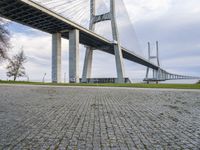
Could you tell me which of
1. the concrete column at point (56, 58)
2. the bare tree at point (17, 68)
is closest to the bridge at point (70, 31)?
the concrete column at point (56, 58)

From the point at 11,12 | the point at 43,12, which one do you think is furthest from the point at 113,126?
the point at 11,12

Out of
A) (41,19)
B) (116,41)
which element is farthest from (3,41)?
(116,41)

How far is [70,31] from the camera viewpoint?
3375 centimetres

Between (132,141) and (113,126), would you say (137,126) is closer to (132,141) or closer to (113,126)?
(113,126)

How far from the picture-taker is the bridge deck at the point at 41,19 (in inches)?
1019

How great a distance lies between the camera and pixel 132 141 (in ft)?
10.6

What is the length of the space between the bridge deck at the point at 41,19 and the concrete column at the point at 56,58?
1.58 meters

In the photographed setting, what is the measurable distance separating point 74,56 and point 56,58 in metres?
3.87

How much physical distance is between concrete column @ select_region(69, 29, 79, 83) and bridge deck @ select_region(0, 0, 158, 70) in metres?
1.23

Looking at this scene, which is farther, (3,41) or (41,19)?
(41,19)

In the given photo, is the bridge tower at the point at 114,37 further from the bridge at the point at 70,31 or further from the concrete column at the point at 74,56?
the concrete column at the point at 74,56

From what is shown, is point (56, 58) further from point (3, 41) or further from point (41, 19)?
point (3, 41)

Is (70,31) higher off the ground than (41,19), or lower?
lower

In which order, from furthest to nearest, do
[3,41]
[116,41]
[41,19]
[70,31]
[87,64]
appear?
[87,64] → [116,41] → [70,31] → [41,19] → [3,41]
